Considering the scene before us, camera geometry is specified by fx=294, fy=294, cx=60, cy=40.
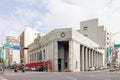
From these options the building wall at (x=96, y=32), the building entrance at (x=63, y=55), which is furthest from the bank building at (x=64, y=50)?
the building wall at (x=96, y=32)

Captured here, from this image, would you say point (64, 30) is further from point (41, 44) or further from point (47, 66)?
point (41, 44)

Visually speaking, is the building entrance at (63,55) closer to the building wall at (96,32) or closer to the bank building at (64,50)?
the bank building at (64,50)

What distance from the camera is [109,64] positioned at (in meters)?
153

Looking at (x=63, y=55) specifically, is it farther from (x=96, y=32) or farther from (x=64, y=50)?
(x=96, y=32)

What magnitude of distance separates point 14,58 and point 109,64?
227ft

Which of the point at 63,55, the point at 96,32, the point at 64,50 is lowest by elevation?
the point at 63,55

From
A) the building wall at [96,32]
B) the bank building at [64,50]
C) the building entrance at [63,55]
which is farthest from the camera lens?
the building wall at [96,32]

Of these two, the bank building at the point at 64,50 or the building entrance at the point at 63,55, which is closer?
the bank building at the point at 64,50

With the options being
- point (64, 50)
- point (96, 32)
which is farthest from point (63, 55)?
point (96, 32)

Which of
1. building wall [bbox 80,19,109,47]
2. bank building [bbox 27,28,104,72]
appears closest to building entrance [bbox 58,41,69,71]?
bank building [bbox 27,28,104,72]

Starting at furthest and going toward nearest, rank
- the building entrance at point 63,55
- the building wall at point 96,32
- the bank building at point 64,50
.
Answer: the building wall at point 96,32 → the building entrance at point 63,55 → the bank building at point 64,50

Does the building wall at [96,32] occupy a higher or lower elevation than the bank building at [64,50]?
higher

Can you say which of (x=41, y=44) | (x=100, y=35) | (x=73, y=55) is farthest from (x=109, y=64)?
(x=73, y=55)

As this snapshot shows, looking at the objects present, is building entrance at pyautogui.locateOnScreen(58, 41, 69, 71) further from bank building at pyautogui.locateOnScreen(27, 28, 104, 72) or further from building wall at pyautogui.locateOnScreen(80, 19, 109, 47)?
building wall at pyautogui.locateOnScreen(80, 19, 109, 47)
